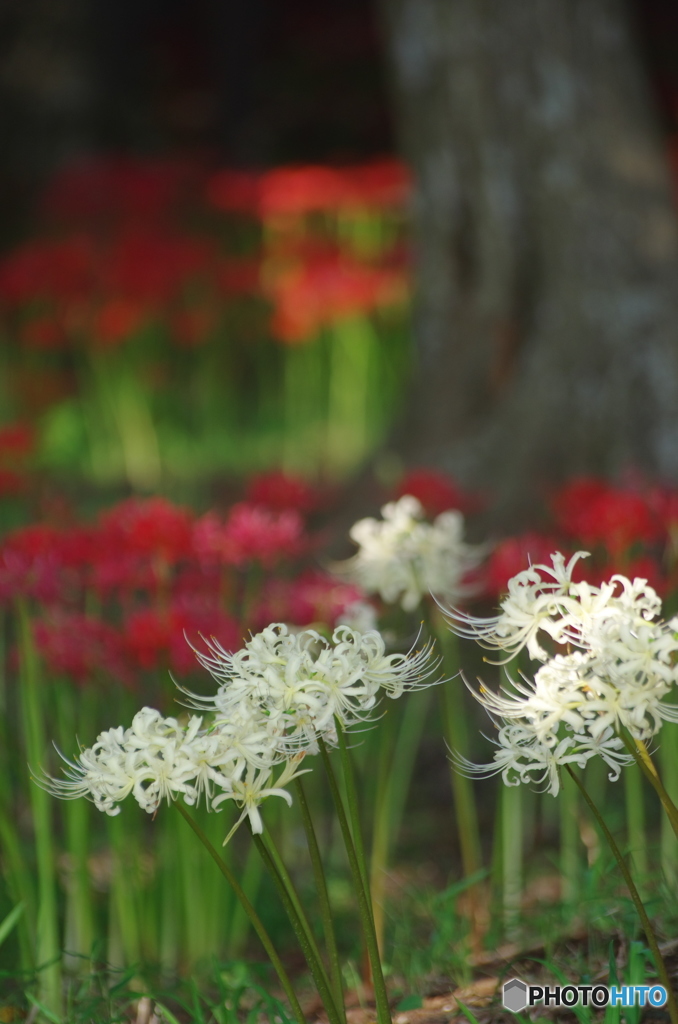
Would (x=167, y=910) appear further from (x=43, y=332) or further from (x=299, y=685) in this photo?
(x=43, y=332)

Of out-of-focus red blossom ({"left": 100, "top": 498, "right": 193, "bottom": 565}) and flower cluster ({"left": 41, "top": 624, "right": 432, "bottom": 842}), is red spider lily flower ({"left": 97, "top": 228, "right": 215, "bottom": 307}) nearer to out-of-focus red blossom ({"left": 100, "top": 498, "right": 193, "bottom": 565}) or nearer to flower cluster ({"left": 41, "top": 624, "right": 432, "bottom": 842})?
out-of-focus red blossom ({"left": 100, "top": 498, "right": 193, "bottom": 565})

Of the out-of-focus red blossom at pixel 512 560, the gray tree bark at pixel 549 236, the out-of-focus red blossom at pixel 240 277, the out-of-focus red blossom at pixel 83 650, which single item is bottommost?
the out-of-focus red blossom at pixel 83 650

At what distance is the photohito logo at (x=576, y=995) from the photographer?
5.14 ft

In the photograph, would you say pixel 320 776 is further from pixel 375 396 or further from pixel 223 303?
pixel 223 303

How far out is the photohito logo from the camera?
61.7 inches

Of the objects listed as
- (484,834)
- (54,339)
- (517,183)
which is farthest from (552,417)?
(54,339)

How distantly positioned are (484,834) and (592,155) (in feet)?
7.31

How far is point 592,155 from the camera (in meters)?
3.74

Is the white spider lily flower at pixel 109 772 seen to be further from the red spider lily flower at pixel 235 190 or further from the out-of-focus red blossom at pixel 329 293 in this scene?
the red spider lily flower at pixel 235 190

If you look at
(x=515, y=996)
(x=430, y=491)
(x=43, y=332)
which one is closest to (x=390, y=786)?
(x=430, y=491)

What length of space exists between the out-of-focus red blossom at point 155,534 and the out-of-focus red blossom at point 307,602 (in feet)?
0.84

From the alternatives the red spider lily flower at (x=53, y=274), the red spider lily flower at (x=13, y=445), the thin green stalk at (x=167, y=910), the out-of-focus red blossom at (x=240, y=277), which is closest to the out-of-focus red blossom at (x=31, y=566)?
the thin green stalk at (x=167, y=910)

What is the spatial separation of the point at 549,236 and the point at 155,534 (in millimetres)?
2163

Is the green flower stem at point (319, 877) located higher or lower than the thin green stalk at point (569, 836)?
higher
